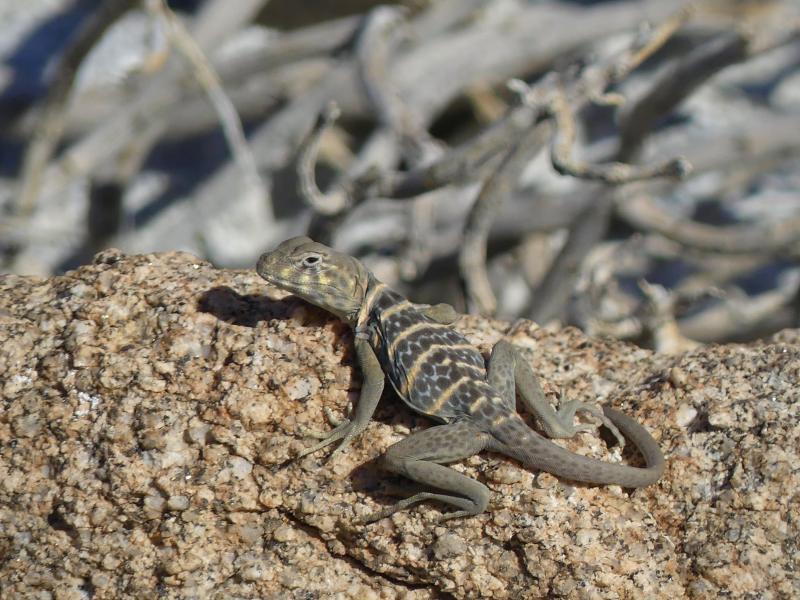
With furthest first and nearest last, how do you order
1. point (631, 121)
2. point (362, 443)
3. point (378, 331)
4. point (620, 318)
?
point (631, 121) → point (620, 318) → point (378, 331) → point (362, 443)

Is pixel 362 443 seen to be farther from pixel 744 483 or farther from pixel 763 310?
pixel 763 310

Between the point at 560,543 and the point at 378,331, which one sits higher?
the point at 378,331

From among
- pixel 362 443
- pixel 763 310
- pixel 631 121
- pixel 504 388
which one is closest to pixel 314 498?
pixel 362 443

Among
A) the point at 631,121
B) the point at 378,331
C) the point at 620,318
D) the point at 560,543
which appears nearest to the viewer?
the point at 560,543

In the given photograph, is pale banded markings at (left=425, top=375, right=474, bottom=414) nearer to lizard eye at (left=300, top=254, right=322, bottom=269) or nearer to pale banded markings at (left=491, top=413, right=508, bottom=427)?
pale banded markings at (left=491, top=413, right=508, bottom=427)

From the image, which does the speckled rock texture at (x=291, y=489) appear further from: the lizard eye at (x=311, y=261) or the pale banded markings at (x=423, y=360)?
the lizard eye at (x=311, y=261)

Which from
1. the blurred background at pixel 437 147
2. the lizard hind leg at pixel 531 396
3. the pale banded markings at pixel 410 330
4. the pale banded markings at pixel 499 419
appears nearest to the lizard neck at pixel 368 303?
the pale banded markings at pixel 410 330
